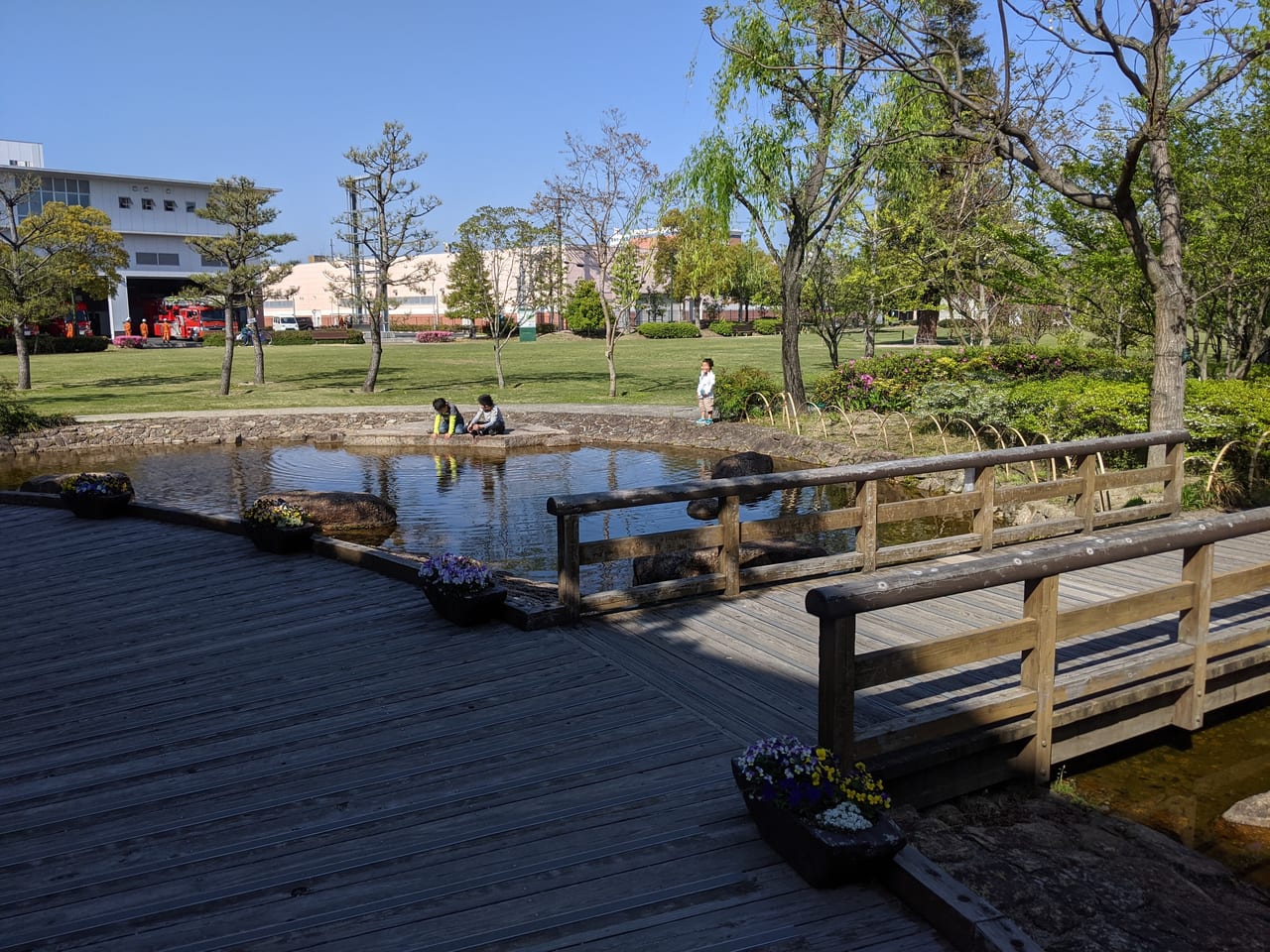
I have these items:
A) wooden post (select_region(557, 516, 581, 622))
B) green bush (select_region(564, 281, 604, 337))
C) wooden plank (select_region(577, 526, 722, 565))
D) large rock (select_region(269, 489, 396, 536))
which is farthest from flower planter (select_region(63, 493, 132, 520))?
green bush (select_region(564, 281, 604, 337))

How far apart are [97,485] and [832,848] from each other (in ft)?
35.7

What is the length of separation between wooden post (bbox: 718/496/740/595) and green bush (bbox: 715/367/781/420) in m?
15.6

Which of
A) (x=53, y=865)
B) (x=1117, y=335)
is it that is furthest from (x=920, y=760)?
(x=1117, y=335)

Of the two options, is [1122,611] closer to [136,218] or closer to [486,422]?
[486,422]

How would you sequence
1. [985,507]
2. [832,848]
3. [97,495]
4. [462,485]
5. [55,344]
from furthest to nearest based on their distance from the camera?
[55,344]
[462,485]
[97,495]
[985,507]
[832,848]

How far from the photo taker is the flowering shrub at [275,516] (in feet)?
31.1

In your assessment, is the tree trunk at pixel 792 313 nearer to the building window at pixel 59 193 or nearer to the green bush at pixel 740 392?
the green bush at pixel 740 392

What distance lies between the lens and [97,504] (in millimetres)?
11703

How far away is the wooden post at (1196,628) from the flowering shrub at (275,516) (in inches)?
298

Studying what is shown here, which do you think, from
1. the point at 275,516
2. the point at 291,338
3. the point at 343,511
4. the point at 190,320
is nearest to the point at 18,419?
the point at 343,511

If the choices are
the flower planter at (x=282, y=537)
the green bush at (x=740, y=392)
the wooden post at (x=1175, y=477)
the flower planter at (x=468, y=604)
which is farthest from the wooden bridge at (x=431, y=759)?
the green bush at (x=740, y=392)

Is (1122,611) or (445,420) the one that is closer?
(1122,611)

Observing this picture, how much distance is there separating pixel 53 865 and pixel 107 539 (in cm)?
746

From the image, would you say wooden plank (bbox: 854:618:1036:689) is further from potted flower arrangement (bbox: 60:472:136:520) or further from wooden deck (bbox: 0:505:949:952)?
potted flower arrangement (bbox: 60:472:136:520)
